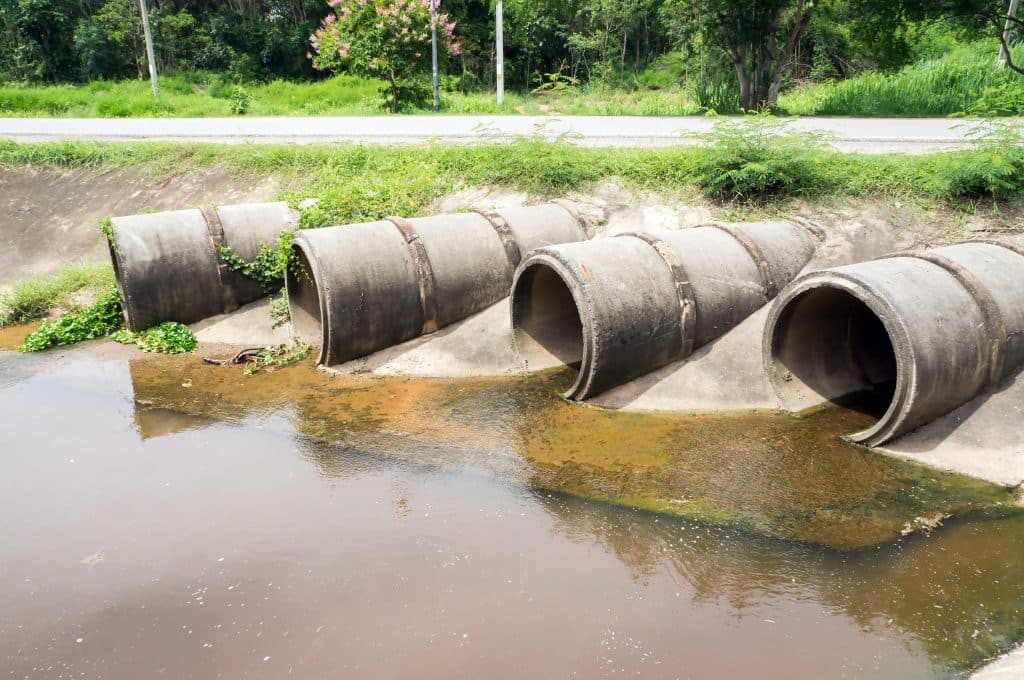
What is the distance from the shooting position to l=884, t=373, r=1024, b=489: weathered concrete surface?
5.72 m

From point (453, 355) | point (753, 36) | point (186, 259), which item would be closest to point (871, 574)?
point (453, 355)

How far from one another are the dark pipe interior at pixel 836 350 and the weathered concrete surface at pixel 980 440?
0.77 m

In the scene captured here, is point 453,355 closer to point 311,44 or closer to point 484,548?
point 484,548

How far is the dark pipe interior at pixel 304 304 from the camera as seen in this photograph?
8883 millimetres

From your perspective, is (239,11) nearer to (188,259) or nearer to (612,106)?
(612,106)

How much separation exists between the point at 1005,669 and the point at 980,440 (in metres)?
2.69

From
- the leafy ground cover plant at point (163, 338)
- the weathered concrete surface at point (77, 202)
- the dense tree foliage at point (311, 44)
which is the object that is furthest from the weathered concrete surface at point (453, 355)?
the dense tree foliage at point (311, 44)

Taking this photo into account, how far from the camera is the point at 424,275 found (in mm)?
8141

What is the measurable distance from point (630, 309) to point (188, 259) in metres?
5.73

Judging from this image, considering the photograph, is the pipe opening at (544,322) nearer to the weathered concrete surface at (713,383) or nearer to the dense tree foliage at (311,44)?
the weathered concrete surface at (713,383)

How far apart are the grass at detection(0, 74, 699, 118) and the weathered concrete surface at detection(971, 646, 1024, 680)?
1387 cm

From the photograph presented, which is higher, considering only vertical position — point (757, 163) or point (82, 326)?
point (757, 163)

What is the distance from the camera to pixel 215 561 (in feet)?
15.7

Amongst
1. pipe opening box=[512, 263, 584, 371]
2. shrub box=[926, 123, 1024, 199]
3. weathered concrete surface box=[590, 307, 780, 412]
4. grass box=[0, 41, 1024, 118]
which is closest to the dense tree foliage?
grass box=[0, 41, 1024, 118]
